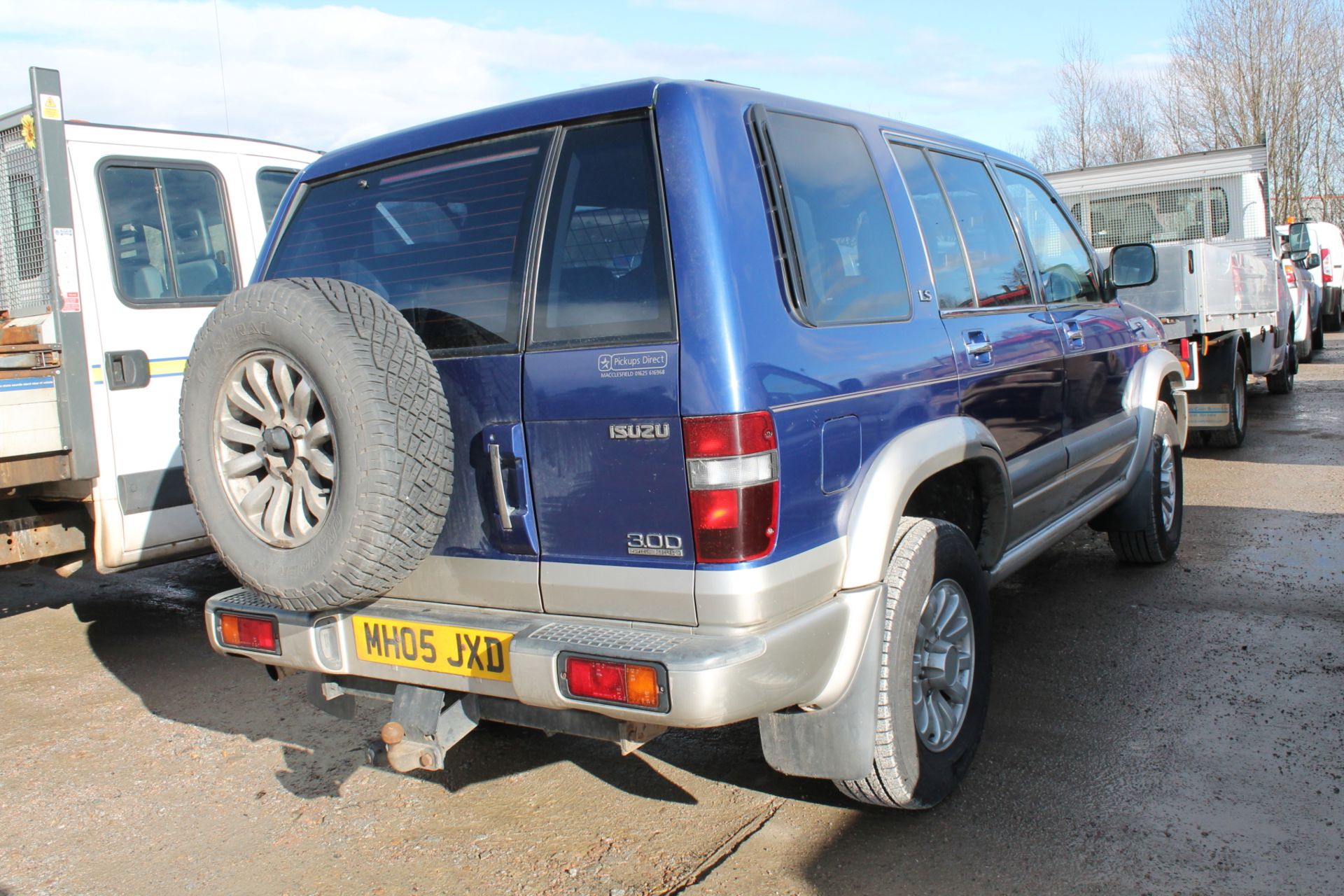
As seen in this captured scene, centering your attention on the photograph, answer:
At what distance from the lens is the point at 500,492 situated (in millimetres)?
2568

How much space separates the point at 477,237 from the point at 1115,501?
343 cm

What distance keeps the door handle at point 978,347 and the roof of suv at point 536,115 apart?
0.74m

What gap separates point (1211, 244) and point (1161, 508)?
420cm

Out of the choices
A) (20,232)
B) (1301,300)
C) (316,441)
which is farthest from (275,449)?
(1301,300)

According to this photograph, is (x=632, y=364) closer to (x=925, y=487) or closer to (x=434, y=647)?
(x=434, y=647)

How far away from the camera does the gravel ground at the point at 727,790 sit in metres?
2.77

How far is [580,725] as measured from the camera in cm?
254

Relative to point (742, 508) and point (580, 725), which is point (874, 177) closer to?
point (742, 508)

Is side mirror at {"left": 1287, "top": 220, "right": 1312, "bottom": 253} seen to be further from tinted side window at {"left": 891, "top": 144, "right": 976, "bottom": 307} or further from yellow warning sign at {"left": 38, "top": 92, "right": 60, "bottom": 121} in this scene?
yellow warning sign at {"left": 38, "top": 92, "right": 60, "bottom": 121}

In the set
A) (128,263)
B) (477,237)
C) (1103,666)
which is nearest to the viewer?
(477,237)

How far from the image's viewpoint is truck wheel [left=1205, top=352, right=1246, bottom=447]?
8406 mm

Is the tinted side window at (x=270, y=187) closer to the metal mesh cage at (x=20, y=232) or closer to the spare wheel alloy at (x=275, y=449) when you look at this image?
the metal mesh cage at (x=20, y=232)

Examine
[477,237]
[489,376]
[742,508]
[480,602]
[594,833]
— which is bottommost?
[594,833]

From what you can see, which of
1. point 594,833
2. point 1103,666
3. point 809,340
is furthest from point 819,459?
point 1103,666
